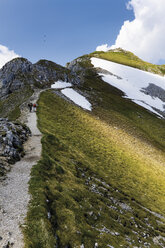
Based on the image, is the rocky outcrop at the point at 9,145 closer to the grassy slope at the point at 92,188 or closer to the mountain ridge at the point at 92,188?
the mountain ridge at the point at 92,188

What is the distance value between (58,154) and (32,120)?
44.0 feet

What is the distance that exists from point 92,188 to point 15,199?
8.74m

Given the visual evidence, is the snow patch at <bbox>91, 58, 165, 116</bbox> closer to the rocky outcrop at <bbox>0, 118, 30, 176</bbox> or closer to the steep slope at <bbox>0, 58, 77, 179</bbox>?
the steep slope at <bbox>0, 58, 77, 179</bbox>

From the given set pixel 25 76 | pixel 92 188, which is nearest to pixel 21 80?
pixel 25 76

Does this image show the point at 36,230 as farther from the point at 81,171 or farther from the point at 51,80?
the point at 51,80

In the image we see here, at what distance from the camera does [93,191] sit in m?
16.8

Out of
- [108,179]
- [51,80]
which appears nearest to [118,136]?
[108,179]

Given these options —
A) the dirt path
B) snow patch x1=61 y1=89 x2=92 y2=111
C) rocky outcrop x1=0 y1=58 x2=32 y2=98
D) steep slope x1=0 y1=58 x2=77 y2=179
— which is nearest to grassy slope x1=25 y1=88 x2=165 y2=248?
the dirt path

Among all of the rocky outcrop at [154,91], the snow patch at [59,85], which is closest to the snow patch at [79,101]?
the snow patch at [59,85]

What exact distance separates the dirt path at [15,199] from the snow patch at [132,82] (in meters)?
77.3

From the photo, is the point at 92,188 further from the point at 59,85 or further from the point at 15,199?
the point at 59,85

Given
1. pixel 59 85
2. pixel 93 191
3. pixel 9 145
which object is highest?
pixel 59 85

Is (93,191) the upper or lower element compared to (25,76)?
lower

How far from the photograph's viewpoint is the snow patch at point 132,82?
9147 centimetres
